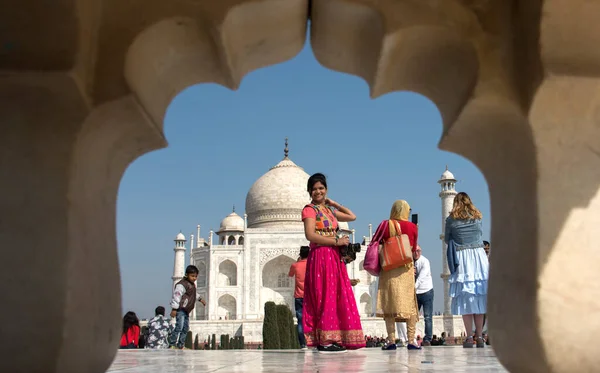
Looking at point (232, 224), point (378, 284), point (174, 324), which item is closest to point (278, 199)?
point (232, 224)

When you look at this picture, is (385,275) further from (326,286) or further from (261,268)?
(261,268)

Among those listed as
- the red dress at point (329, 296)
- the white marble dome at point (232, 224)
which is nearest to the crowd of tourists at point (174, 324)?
the red dress at point (329, 296)

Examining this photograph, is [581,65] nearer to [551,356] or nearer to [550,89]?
[550,89]

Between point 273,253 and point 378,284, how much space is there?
22.7m

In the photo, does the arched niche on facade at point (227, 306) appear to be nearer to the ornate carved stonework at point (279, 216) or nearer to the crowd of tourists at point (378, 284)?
the ornate carved stonework at point (279, 216)

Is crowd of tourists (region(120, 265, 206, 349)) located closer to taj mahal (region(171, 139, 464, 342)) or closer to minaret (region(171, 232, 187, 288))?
taj mahal (region(171, 139, 464, 342))

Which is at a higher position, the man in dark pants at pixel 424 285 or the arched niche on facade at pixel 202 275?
the arched niche on facade at pixel 202 275

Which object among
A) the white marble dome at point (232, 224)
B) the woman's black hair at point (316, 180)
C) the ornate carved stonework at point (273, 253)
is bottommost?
the woman's black hair at point (316, 180)

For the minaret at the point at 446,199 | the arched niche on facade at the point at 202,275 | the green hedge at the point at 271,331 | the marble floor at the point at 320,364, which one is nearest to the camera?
the marble floor at the point at 320,364

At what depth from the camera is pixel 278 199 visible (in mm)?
32750

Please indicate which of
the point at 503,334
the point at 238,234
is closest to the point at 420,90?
the point at 503,334

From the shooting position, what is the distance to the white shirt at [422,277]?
680cm

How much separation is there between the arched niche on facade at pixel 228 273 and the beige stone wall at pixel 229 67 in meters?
28.3

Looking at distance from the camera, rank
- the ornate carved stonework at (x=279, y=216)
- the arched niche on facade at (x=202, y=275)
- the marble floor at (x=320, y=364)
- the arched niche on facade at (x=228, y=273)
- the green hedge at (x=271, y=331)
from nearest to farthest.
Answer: the marble floor at (x=320, y=364), the green hedge at (x=271, y=331), the arched niche on facade at (x=202, y=275), the arched niche on facade at (x=228, y=273), the ornate carved stonework at (x=279, y=216)
